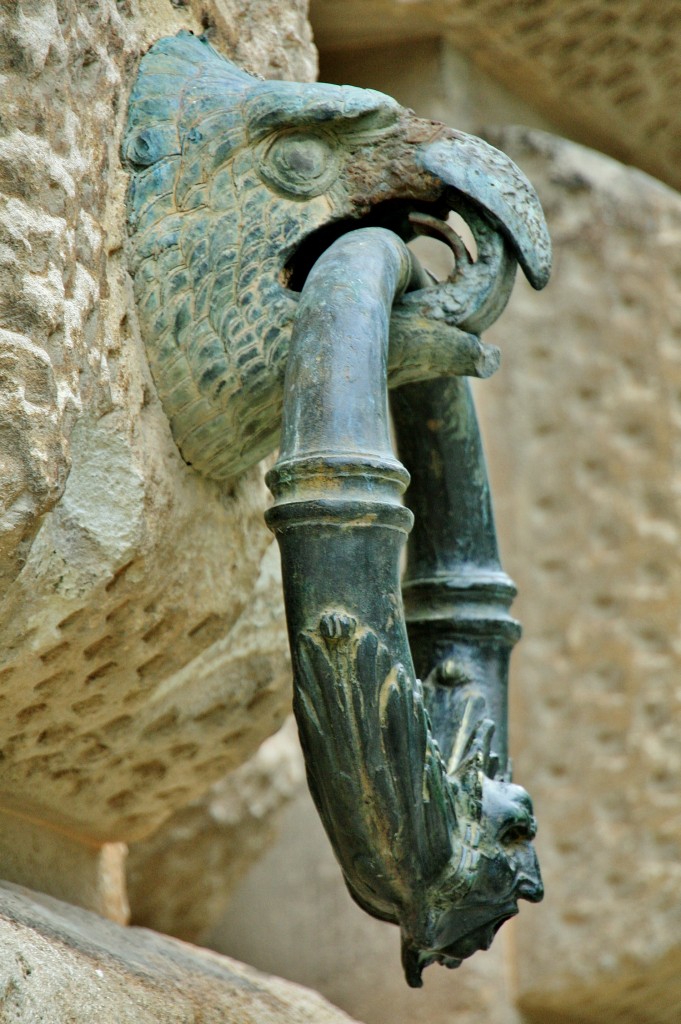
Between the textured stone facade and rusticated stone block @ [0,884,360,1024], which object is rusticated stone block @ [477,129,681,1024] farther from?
rusticated stone block @ [0,884,360,1024]

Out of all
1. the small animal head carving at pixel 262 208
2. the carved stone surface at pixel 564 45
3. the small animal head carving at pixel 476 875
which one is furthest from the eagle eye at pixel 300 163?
the carved stone surface at pixel 564 45

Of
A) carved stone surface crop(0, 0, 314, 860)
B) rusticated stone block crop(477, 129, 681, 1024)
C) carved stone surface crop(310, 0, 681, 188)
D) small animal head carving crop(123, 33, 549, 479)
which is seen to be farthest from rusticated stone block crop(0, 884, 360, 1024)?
carved stone surface crop(310, 0, 681, 188)

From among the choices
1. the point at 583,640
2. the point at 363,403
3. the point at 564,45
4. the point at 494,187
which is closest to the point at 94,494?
the point at 363,403

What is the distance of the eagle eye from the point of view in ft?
2.38

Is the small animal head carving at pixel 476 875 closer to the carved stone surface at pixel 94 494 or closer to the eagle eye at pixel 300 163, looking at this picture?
the carved stone surface at pixel 94 494

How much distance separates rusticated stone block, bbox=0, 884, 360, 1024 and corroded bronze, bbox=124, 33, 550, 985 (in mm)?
151

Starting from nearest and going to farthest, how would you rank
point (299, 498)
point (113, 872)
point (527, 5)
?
point (299, 498), point (113, 872), point (527, 5)

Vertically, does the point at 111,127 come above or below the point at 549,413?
below

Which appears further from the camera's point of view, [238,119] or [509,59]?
[509,59]

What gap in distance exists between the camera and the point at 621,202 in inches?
55.2

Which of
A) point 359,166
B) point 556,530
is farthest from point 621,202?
point 359,166

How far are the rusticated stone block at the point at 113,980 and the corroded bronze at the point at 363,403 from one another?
0.50 feet

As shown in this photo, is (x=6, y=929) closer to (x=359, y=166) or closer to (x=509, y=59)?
(x=359, y=166)

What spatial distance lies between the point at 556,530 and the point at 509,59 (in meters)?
0.48
